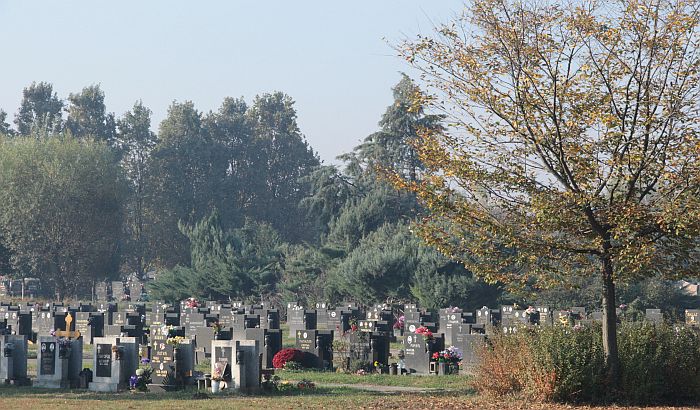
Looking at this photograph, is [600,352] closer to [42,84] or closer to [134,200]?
[134,200]

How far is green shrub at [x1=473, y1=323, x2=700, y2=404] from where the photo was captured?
1830 centimetres

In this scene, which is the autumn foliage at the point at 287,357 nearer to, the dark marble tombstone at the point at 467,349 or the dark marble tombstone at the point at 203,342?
the dark marble tombstone at the point at 203,342

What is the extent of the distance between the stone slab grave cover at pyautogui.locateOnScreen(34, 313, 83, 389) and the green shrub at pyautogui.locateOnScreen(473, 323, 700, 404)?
361 inches

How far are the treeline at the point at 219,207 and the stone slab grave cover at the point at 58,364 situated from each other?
8.34m

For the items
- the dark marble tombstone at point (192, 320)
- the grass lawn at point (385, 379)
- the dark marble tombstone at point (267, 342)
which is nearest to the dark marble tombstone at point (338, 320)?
the dark marble tombstone at point (192, 320)

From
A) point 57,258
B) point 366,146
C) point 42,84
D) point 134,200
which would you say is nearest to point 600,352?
point 366,146

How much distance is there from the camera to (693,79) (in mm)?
17234

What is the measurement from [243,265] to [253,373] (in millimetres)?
36058

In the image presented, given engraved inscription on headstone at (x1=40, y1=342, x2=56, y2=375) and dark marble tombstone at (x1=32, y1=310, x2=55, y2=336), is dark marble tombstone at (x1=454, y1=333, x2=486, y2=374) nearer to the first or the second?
engraved inscription on headstone at (x1=40, y1=342, x2=56, y2=375)

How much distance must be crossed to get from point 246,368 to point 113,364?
2.90 meters

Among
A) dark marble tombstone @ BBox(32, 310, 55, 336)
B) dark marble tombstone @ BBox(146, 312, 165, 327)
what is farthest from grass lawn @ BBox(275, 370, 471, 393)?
dark marble tombstone @ BBox(32, 310, 55, 336)

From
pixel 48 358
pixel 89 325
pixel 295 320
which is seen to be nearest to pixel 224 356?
pixel 48 358

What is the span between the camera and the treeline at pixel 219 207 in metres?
50.3

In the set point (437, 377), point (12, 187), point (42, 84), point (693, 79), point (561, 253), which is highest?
point (42, 84)
